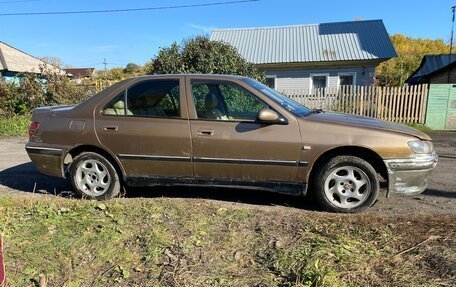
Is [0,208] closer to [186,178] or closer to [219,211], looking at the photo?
[186,178]

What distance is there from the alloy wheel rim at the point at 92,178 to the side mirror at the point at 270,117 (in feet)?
7.23

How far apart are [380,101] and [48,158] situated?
1133 cm

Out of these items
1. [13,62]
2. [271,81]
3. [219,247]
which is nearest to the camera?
[219,247]

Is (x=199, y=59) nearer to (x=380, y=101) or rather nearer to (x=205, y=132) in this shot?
(x=380, y=101)

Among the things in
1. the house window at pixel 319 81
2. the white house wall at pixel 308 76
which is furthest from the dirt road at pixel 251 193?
the house window at pixel 319 81

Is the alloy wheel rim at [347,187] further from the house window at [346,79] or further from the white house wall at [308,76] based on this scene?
the house window at [346,79]

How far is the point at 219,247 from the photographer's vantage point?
3.61 m

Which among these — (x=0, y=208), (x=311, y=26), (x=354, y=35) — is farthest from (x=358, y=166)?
(x=311, y=26)

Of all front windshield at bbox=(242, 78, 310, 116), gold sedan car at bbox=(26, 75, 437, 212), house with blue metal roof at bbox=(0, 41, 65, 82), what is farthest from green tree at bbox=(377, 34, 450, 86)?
gold sedan car at bbox=(26, 75, 437, 212)

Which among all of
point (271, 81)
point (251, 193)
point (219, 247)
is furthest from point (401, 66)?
point (219, 247)

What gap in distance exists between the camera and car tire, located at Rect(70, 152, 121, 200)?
17.0ft

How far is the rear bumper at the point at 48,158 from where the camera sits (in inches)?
209

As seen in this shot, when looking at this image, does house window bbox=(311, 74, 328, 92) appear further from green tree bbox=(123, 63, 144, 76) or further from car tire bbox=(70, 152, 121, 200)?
green tree bbox=(123, 63, 144, 76)

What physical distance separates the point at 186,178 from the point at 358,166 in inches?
81.5
